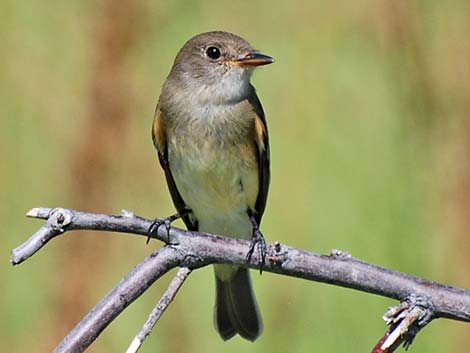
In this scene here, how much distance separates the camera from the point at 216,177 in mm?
3260

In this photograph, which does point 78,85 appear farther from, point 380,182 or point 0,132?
point 380,182

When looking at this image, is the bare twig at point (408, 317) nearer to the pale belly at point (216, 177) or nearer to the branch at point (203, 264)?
Answer: the branch at point (203, 264)

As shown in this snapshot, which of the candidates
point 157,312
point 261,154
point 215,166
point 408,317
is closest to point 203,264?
point 157,312

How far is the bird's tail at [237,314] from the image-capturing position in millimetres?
3367

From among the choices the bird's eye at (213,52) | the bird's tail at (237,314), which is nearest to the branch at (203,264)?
the bird's tail at (237,314)

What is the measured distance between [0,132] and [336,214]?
1.40 m

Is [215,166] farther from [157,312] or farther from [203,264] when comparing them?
[157,312]

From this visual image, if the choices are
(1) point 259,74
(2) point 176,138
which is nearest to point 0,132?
(1) point 259,74

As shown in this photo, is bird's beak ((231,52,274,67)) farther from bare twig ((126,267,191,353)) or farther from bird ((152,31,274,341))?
bare twig ((126,267,191,353))

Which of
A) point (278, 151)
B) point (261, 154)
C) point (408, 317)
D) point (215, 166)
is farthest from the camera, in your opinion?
point (278, 151)

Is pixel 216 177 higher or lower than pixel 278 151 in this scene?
lower

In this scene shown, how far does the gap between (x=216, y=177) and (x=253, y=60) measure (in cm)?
36

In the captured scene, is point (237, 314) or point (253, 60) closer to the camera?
point (253, 60)

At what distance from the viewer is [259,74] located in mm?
4508
